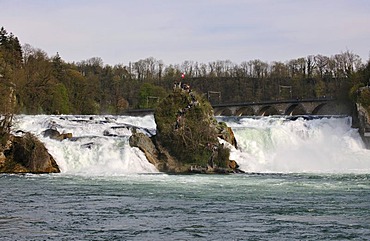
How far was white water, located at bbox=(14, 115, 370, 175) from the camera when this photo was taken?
3816 centimetres

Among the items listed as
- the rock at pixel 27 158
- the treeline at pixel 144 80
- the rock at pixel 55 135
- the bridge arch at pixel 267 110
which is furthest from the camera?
the bridge arch at pixel 267 110

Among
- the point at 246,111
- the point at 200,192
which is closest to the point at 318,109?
the point at 246,111

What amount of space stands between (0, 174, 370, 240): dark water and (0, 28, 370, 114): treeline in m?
28.6

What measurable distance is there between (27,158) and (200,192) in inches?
490

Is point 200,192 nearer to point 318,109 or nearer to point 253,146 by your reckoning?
point 253,146

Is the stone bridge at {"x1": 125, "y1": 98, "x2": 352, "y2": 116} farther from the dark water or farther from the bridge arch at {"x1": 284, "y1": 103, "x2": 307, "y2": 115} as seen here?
the dark water

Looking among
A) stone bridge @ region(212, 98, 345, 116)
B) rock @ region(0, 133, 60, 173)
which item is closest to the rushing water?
rock @ region(0, 133, 60, 173)

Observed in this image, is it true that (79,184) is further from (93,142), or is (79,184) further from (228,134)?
(228,134)

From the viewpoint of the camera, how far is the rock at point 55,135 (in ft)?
132

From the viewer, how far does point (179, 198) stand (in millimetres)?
25203

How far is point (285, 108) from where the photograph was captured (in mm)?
79375

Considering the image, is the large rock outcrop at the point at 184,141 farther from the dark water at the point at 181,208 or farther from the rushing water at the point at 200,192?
the dark water at the point at 181,208

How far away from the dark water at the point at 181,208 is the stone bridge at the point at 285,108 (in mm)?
42264

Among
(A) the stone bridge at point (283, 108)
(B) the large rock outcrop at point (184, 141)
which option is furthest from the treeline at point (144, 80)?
(B) the large rock outcrop at point (184, 141)
